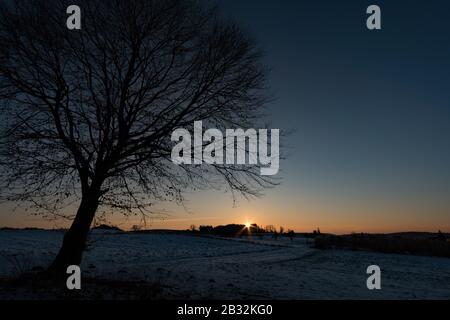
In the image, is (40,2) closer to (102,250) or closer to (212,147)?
(212,147)

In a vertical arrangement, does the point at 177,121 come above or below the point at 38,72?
below

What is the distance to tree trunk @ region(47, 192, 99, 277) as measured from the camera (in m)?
12.0

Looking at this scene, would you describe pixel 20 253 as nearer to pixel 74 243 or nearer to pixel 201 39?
pixel 74 243

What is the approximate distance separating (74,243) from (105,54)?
6.12 m

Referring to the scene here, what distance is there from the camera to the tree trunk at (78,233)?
473 inches

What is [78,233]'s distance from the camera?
39.9 ft
